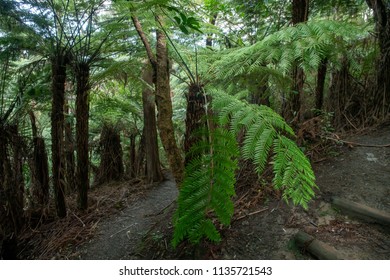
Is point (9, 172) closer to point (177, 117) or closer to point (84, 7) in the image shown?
point (84, 7)

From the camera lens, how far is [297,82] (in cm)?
294

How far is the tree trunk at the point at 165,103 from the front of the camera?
220 cm

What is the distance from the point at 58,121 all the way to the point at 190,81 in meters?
2.03

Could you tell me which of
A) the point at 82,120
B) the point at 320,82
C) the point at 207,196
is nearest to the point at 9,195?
the point at 82,120

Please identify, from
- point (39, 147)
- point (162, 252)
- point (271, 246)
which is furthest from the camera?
point (39, 147)

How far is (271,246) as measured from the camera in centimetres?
197

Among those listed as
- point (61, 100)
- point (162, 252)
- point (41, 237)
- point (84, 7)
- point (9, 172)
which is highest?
point (84, 7)

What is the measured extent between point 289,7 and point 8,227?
4.77m

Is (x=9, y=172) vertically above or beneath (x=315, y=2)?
beneath

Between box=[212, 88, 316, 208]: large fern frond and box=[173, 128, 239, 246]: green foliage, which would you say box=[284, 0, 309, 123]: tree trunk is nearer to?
box=[212, 88, 316, 208]: large fern frond

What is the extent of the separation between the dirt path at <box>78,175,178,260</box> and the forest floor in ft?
0.04

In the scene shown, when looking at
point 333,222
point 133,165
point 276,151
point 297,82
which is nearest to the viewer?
point 276,151

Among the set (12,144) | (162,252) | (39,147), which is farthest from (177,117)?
(162,252)

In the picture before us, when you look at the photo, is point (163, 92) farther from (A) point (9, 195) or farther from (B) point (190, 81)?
(A) point (9, 195)
